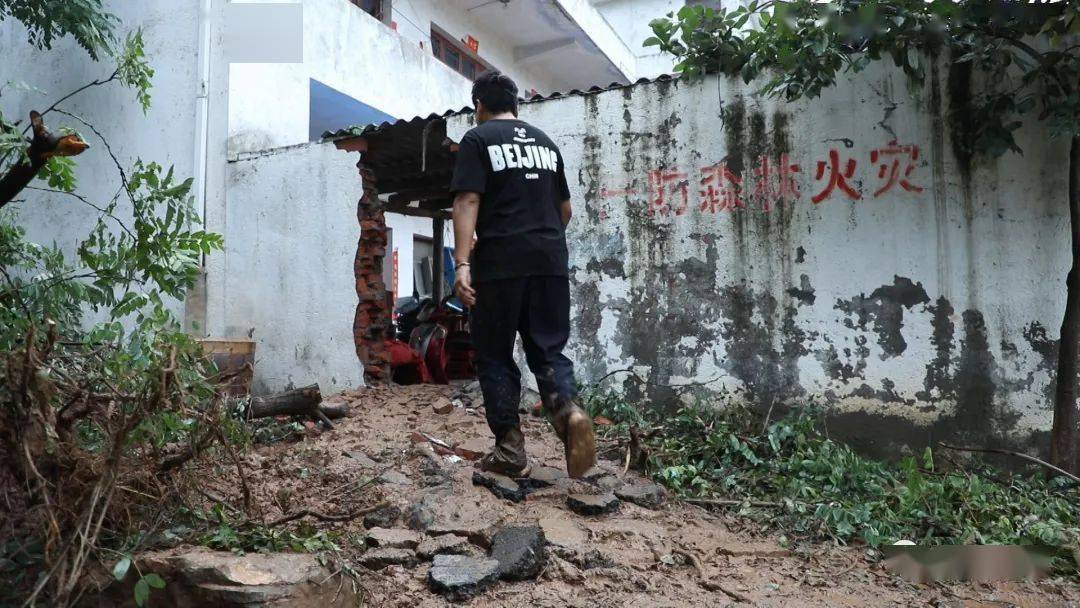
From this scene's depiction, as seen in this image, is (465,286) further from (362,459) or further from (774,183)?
(774,183)

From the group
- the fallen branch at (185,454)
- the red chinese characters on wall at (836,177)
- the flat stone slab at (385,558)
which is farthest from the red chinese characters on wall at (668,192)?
the fallen branch at (185,454)

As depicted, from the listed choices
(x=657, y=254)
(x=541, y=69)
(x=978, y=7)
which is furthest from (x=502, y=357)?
(x=541, y=69)

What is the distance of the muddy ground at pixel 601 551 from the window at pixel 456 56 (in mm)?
8831

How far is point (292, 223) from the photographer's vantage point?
6551mm

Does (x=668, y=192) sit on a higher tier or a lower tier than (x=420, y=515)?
higher

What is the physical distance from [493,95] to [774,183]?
90.8 inches

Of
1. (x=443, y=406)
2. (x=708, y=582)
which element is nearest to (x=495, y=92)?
(x=708, y=582)

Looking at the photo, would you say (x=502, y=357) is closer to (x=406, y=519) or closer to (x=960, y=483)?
(x=406, y=519)

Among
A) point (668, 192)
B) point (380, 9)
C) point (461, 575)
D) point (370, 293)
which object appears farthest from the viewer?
point (380, 9)

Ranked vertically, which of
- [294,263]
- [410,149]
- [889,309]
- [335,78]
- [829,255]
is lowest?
[889,309]

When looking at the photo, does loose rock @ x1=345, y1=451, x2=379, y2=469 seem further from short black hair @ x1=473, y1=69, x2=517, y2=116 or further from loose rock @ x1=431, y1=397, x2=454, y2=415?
short black hair @ x1=473, y1=69, x2=517, y2=116

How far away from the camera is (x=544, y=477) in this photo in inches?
127

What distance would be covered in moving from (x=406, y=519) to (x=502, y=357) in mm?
821

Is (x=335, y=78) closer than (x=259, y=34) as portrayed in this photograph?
No
